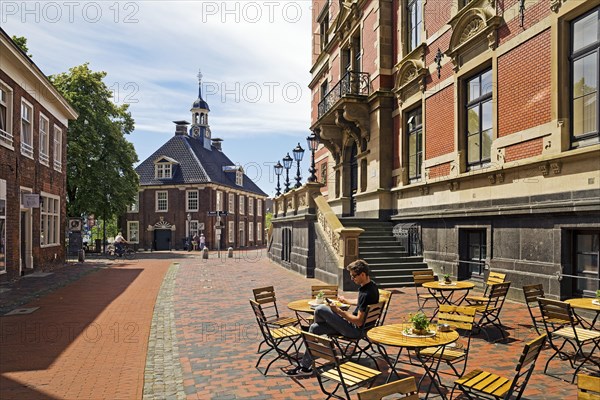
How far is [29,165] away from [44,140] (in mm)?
3099

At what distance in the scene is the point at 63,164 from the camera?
2361 centimetres

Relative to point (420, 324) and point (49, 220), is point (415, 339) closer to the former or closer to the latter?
point (420, 324)

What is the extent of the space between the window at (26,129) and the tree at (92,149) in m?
14.4

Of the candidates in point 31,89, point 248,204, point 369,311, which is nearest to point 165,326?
point 369,311

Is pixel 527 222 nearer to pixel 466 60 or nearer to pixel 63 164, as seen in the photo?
pixel 466 60

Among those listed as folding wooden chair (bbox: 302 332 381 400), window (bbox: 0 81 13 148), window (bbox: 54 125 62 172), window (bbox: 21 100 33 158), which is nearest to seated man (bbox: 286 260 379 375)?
folding wooden chair (bbox: 302 332 381 400)

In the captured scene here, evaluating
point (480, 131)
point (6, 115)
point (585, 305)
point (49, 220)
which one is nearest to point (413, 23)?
point (480, 131)

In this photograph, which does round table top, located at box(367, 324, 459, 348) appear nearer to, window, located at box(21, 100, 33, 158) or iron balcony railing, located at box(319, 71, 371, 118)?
iron balcony railing, located at box(319, 71, 371, 118)

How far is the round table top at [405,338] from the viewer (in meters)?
4.83

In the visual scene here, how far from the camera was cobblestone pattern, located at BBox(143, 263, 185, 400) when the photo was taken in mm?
5500

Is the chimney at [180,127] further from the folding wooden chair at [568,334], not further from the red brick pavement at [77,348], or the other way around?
the folding wooden chair at [568,334]

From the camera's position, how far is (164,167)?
48.6 meters

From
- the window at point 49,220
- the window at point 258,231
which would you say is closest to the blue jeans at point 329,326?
the window at point 49,220

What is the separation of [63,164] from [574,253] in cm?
2355
